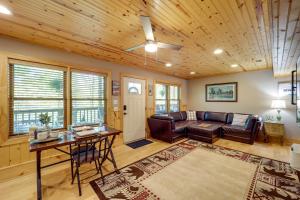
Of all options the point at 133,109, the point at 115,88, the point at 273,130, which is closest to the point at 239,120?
the point at 273,130

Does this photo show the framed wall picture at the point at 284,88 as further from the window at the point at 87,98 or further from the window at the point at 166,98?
the window at the point at 87,98

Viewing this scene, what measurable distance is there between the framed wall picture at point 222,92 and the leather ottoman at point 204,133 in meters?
1.47

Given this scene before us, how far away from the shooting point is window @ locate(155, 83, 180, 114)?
5.22m

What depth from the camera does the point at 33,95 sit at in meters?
2.60

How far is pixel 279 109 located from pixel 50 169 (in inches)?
247

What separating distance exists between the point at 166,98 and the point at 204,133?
2052mm

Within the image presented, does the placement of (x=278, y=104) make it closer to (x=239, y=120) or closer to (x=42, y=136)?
(x=239, y=120)

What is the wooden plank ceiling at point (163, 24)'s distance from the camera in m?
1.51

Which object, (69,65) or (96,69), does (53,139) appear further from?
(96,69)

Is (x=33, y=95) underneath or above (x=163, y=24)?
underneath

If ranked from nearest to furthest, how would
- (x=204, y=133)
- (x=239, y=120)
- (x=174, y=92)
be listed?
(x=204, y=133) → (x=239, y=120) → (x=174, y=92)

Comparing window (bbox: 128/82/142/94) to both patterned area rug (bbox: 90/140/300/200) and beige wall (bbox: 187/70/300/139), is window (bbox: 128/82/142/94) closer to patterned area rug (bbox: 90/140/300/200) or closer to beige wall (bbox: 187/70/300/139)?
patterned area rug (bbox: 90/140/300/200)

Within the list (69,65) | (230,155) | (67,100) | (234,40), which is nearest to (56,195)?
(67,100)

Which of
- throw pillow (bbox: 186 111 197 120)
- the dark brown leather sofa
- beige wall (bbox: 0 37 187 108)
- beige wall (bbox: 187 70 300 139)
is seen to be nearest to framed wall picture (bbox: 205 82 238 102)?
beige wall (bbox: 187 70 300 139)
